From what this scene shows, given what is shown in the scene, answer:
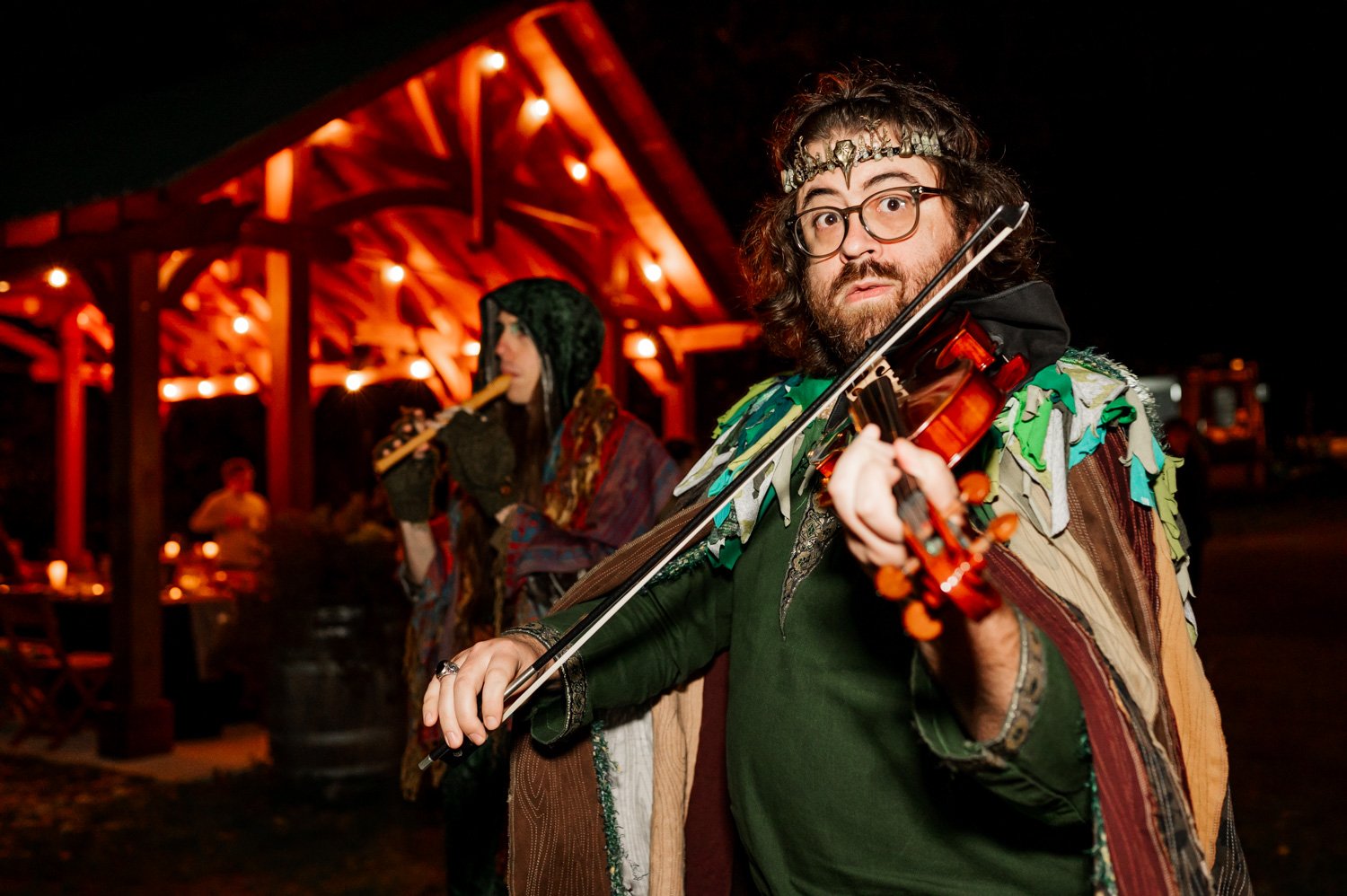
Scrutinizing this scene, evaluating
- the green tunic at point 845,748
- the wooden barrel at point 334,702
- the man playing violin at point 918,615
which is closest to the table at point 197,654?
the wooden barrel at point 334,702

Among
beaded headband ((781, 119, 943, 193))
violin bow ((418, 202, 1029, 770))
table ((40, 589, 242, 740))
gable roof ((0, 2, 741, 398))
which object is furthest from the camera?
table ((40, 589, 242, 740))

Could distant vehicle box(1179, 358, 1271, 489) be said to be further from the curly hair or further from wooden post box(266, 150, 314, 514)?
the curly hair

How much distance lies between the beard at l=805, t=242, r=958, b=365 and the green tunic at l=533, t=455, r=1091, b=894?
27 centimetres

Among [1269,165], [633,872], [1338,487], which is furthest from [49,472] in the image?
[1338,487]

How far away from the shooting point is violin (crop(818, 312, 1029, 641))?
1.08 metres

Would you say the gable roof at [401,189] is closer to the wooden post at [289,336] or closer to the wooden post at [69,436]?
the wooden post at [289,336]

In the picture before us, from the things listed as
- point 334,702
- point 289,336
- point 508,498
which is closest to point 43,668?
point 289,336

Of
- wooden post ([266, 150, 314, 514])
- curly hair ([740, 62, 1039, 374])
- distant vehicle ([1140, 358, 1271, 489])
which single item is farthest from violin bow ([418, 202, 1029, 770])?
distant vehicle ([1140, 358, 1271, 489])

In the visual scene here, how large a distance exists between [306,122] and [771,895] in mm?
6083

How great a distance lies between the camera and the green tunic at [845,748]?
1.27 m

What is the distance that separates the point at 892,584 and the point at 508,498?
2.53 m

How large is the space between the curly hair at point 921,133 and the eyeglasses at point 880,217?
0.09 m

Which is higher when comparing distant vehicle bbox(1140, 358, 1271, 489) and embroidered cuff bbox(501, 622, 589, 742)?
distant vehicle bbox(1140, 358, 1271, 489)

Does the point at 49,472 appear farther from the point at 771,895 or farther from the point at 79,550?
the point at 771,895
